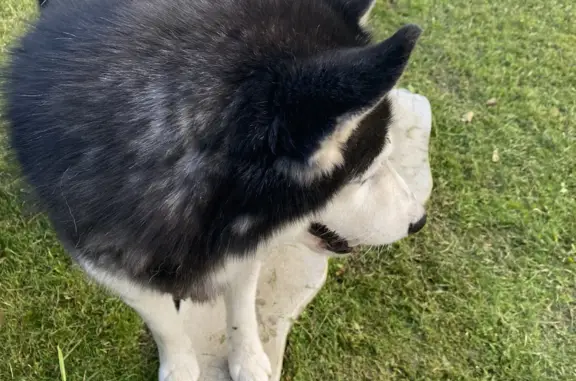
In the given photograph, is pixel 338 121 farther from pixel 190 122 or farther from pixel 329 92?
pixel 190 122

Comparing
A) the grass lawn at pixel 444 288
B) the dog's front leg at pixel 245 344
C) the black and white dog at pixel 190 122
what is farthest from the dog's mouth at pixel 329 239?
the grass lawn at pixel 444 288

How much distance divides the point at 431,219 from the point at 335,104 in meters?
1.98

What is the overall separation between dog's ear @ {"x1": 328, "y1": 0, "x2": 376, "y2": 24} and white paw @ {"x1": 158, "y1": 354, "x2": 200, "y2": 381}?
1.46 metres

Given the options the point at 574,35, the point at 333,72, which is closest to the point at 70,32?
the point at 333,72

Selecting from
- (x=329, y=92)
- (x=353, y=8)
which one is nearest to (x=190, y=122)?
(x=329, y=92)

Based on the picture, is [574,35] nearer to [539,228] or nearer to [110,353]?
[539,228]

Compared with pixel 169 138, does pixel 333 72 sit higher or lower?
higher

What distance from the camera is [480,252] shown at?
2.71 metres

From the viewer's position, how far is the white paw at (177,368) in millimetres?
2084

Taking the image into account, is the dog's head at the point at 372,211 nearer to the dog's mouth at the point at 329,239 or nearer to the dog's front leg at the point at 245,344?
the dog's mouth at the point at 329,239

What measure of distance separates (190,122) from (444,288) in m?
1.89

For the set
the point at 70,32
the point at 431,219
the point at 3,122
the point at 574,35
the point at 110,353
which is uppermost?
the point at 70,32

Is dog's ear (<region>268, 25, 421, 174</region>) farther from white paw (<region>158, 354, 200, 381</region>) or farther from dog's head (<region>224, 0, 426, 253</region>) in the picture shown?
white paw (<region>158, 354, 200, 381</region>)

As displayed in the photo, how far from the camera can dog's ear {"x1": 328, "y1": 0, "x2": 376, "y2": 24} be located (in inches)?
54.4
